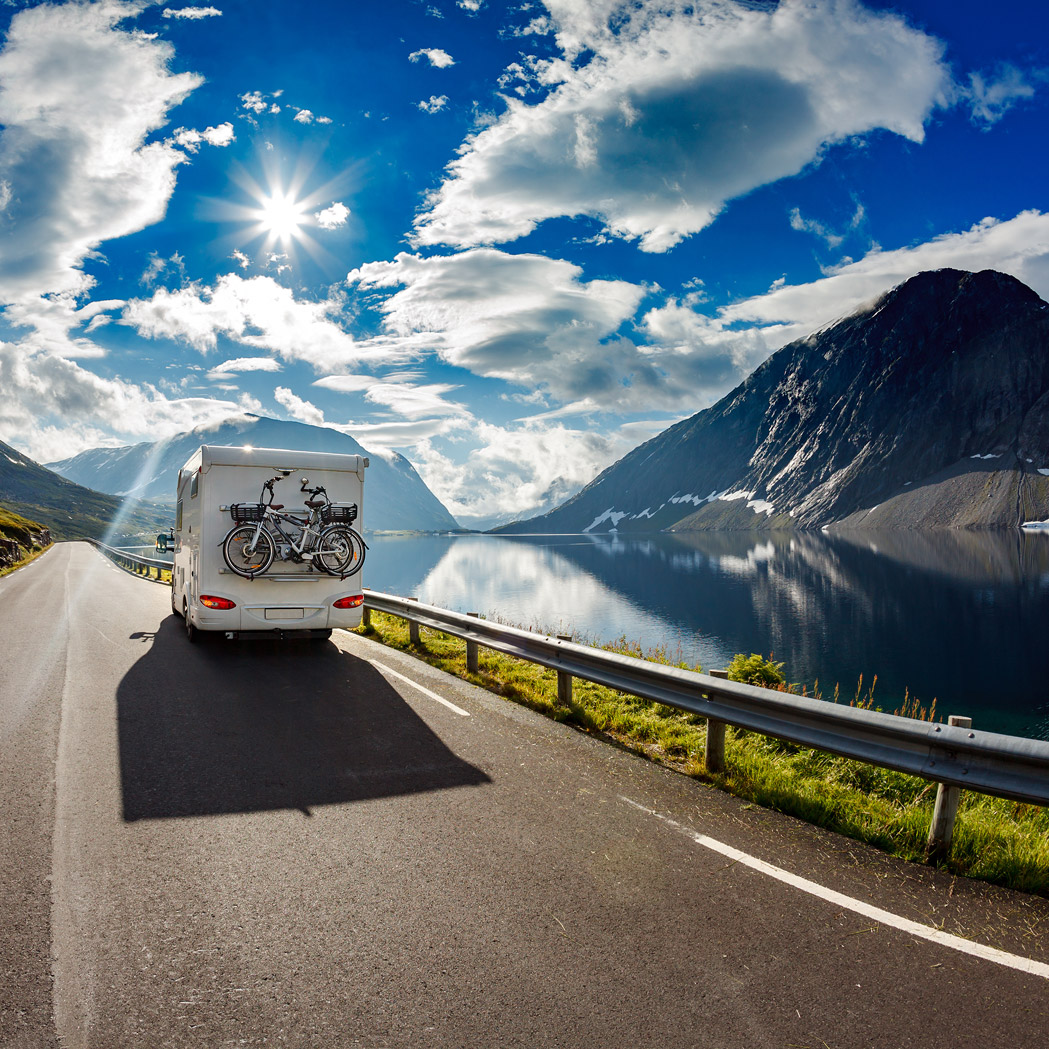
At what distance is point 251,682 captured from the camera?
9.38m

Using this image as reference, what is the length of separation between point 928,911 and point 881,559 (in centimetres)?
9332

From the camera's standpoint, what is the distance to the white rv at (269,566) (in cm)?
1027

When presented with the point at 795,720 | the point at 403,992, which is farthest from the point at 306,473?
the point at 403,992

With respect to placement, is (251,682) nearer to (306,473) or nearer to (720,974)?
(306,473)

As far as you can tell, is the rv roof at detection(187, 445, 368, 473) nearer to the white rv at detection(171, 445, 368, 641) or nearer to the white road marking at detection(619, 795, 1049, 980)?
the white rv at detection(171, 445, 368, 641)

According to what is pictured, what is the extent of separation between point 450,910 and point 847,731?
10.9 ft

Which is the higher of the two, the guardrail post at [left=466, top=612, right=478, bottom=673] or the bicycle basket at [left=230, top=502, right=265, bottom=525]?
the bicycle basket at [left=230, top=502, right=265, bottom=525]

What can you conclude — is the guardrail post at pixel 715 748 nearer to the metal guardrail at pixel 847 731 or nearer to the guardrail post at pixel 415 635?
the metal guardrail at pixel 847 731

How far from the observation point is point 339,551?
10.7 m

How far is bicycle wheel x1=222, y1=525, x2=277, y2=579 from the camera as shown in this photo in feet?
33.1

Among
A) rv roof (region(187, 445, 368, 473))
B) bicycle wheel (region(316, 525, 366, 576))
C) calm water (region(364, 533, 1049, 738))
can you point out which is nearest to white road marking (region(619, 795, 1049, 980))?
bicycle wheel (region(316, 525, 366, 576))

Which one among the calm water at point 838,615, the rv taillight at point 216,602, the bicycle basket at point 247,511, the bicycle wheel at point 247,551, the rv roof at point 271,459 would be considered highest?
the rv roof at point 271,459

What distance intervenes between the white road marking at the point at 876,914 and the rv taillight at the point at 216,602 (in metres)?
7.98

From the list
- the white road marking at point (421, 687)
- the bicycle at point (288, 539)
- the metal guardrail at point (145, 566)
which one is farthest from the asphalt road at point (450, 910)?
the metal guardrail at point (145, 566)
